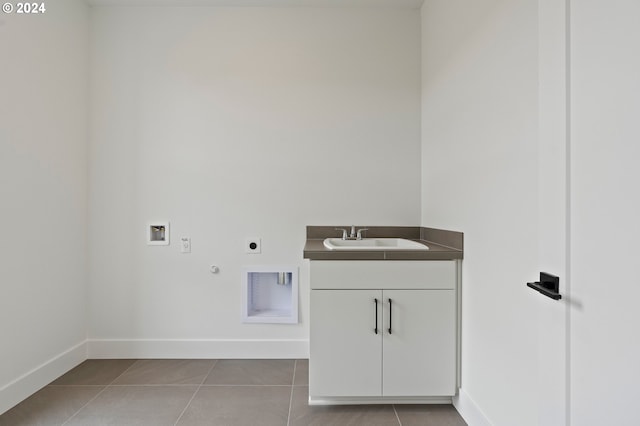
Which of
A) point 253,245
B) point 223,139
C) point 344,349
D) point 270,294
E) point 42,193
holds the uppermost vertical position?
point 223,139

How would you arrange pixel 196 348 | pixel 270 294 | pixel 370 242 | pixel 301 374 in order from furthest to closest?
pixel 270 294 < pixel 196 348 < pixel 370 242 < pixel 301 374

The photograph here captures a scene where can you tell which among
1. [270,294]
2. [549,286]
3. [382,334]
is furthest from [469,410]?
[270,294]

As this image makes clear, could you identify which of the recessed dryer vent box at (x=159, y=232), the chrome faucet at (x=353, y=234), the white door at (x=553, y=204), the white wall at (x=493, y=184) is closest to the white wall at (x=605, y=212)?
the white door at (x=553, y=204)

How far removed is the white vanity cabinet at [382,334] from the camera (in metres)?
1.83

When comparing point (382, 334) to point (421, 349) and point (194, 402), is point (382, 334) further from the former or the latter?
point (194, 402)

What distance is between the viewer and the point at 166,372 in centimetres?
227

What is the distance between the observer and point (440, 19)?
2104 millimetres

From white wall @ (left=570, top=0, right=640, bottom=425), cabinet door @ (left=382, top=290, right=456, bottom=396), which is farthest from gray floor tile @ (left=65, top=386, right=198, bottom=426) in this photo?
white wall @ (left=570, top=0, right=640, bottom=425)

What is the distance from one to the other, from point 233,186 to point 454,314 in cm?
175

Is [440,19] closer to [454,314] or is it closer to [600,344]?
[454,314]

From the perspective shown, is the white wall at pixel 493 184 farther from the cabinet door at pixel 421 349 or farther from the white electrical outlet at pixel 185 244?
the white electrical outlet at pixel 185 244

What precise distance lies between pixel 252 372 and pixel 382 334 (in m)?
1.02

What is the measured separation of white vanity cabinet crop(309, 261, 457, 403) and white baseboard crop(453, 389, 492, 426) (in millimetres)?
63

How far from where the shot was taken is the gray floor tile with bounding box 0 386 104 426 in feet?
5.76
